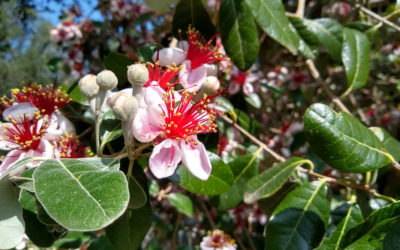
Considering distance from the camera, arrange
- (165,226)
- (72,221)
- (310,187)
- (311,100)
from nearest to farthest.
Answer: (72,221) < (310,187) < (311,100) < (165,226)

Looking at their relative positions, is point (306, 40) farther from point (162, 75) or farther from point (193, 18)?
point (162, 75)

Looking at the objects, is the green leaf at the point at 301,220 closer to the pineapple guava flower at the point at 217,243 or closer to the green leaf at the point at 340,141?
the green leaf at the point at 340,141

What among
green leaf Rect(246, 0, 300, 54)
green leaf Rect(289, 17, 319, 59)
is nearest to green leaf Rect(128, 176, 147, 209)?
green leaf Rect(246, 0, 300, 54)

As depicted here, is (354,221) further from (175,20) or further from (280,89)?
(280,89)

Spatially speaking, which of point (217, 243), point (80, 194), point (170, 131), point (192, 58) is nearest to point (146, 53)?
point (192, 58)

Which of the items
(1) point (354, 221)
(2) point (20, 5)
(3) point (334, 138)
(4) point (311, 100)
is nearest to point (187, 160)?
Result: (3) point (334, 138)

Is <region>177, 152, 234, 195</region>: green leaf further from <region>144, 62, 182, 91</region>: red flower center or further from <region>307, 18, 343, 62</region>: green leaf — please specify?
<region>307, 18, 343, 62</region>: green leaf
